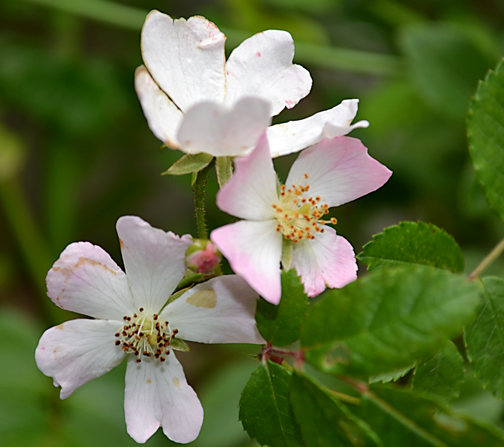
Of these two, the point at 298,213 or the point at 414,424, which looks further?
the point at 298,213

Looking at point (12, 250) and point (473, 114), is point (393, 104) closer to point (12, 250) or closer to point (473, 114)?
point (473, 114)

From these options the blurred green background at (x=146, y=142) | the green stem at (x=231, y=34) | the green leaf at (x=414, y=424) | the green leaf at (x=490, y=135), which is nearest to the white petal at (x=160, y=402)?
the green leaf at (x=414, y=424)

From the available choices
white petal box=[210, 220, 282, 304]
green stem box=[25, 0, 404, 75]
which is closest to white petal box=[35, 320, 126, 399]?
white petal box=[210, 220, 282, 304]

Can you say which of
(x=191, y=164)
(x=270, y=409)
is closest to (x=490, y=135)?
(x=191, y=164)

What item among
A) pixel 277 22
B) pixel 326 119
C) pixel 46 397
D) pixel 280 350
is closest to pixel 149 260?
pixel 280 350

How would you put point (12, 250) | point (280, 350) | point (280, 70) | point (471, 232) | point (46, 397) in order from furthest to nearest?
1. point (12, 250)
2. point (471, 232)
3. point (46, 397)
4. point (280, 70)
5. point (280, 350)

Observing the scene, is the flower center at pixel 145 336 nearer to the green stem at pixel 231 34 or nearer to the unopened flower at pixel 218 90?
the unopened flower at pixel 218 90

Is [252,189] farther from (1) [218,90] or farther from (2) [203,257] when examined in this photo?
(1) [218,90]
